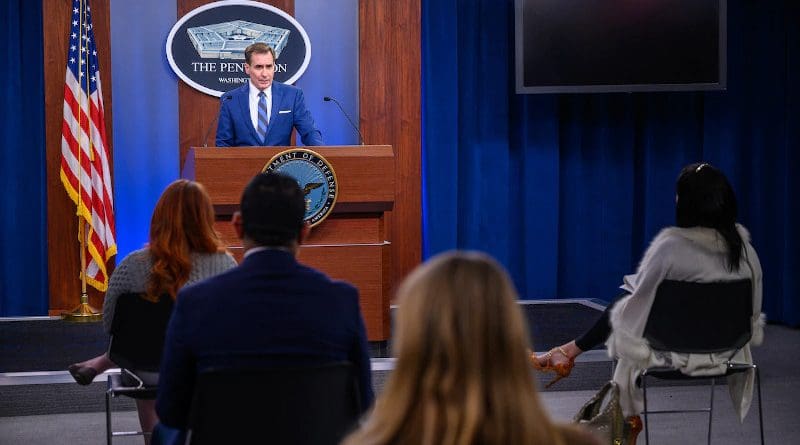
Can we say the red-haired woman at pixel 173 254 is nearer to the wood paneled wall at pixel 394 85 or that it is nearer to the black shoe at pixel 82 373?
the black shoe at pixel 82 373

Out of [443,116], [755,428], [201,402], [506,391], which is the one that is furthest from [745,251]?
[443,116]

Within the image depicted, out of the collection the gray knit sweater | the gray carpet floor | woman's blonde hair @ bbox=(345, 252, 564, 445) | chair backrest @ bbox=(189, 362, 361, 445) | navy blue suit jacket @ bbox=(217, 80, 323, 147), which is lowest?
the gray carpet floor

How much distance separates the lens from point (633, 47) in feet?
22.9

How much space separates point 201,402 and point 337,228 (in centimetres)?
314

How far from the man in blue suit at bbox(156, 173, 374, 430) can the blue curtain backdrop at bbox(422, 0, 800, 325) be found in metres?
5.12

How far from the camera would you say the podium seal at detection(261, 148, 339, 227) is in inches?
194

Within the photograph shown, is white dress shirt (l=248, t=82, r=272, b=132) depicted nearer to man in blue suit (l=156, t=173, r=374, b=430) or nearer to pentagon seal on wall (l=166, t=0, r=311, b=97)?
pentagon seal on wall (l=166, t=0, r=311, b=97)

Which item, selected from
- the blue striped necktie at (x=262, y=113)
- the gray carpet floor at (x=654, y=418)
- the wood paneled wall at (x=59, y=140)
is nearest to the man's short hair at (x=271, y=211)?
the gray carpet floor at (x=654, y=418)

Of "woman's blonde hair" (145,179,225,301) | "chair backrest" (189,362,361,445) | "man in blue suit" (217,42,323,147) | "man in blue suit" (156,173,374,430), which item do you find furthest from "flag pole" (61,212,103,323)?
"chair backrest" (189,362,361,445)

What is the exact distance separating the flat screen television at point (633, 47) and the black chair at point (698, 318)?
148 inches

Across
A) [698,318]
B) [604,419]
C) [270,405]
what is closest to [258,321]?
[270,405]

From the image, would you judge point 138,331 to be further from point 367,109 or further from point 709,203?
point 367,109

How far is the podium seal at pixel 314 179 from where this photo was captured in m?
4.93

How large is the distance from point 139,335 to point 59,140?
4.15 meters
